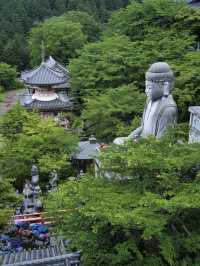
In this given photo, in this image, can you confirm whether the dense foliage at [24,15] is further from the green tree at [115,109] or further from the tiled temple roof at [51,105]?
→ the green tree at [115,109]

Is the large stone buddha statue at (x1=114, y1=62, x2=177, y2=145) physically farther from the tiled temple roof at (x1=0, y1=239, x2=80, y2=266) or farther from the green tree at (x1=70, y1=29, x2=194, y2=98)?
the green tree at (x1=70, y1=29, x2=194, y2=98)

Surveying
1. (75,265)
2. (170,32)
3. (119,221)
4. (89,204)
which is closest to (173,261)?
(119,221)

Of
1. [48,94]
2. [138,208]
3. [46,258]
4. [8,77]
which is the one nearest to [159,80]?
[46,258]

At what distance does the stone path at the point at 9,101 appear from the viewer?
34325 millimetres

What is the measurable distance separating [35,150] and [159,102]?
6235 mm

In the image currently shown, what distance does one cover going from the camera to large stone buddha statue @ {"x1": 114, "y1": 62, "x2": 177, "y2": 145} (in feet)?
30.9

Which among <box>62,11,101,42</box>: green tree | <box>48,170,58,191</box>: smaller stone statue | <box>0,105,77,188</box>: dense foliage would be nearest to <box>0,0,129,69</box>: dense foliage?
<box>62,11,101,42</box>: green tree

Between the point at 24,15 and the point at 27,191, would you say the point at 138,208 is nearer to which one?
the point at 27,191

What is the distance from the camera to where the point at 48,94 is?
2527cm

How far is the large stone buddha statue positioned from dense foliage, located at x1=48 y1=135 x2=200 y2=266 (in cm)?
267

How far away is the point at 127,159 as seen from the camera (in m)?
6.15

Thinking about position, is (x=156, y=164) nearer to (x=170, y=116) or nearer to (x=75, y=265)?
(x=75, y=265)

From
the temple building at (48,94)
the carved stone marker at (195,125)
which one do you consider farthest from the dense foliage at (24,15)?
the carved stone marker at (195,125)

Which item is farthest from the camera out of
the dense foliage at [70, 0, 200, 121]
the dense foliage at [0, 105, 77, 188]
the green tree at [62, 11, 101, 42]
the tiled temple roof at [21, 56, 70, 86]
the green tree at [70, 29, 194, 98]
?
the green tree at [62, 11, 101, 42]
